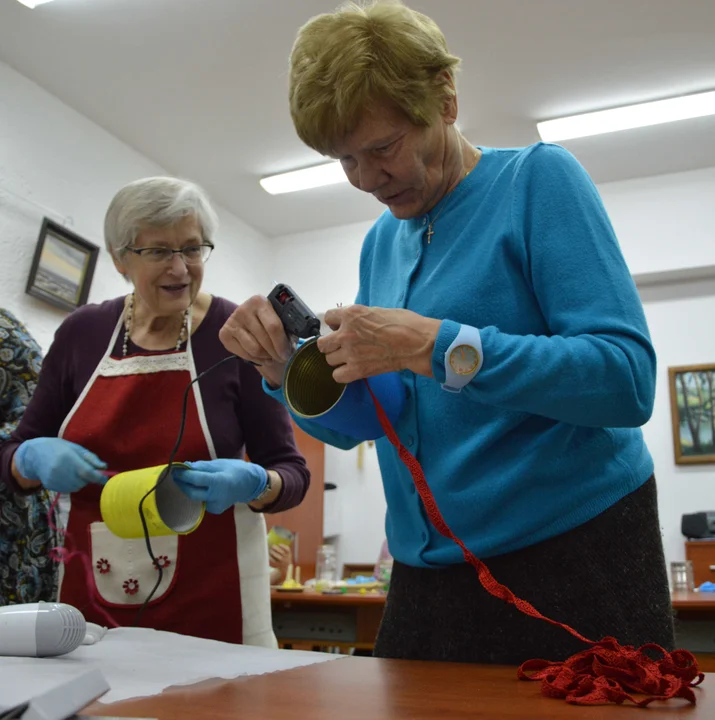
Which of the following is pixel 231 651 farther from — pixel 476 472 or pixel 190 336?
pixel 190 336

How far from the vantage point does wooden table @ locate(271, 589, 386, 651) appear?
3.12m

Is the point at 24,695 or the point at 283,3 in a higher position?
the point at 283,3

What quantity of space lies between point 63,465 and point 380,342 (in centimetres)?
73

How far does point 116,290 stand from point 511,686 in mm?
3847

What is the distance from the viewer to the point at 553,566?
34.9 inches

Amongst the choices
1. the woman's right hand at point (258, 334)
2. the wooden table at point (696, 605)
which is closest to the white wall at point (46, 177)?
the woman's right hand at point (258, 334)

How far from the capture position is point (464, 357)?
2.72 ft

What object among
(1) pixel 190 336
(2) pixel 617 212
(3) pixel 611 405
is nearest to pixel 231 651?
(3) pixel 611 405

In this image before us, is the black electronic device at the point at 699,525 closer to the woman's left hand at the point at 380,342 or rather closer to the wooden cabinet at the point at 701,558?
the wooden cabinet at the point at 701,558

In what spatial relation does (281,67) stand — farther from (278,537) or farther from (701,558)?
(701,558)

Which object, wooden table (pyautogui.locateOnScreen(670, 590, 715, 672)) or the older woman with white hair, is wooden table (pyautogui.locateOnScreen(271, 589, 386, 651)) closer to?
wooden table (pyautogui.locateOnScreen(670, 590, 715, 672))

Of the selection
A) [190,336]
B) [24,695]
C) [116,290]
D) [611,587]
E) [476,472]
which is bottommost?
[24,695]

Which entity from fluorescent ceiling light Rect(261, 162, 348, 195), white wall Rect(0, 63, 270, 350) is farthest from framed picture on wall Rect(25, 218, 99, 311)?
fluorescent ceiling light Rect(261, 162, 348, 195)

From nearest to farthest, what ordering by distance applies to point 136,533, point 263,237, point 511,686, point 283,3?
point 511,686 → point 136,533 → point 283,3 → point 263,237
